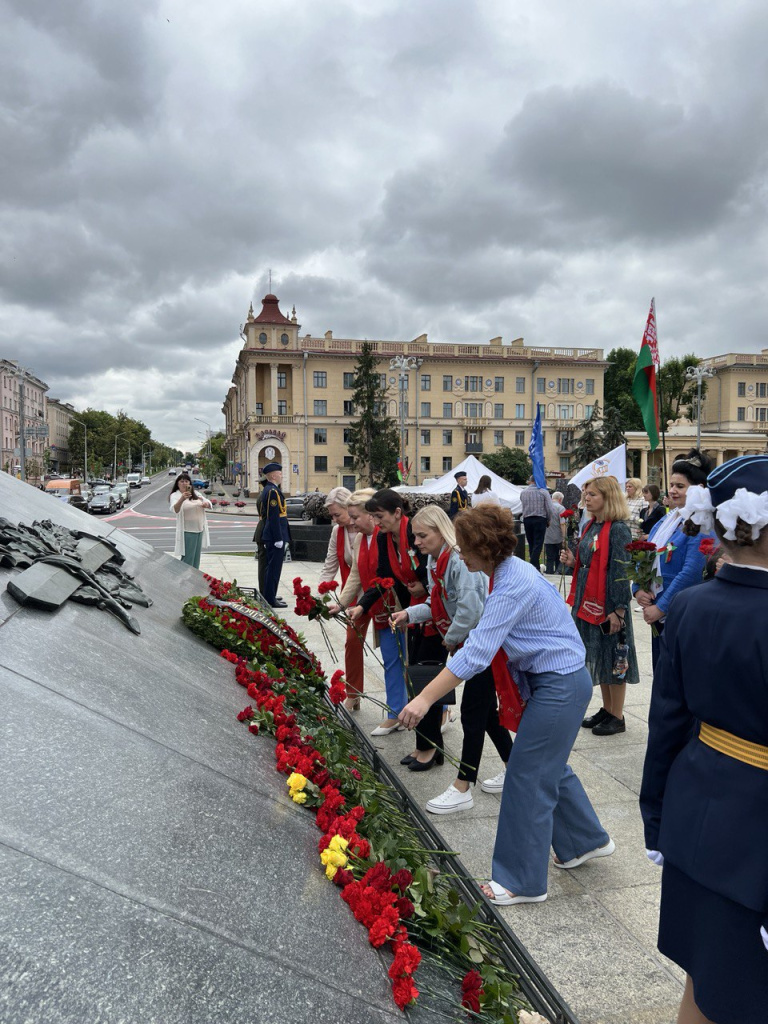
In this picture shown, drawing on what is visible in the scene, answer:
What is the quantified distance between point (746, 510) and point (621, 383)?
8106 cm

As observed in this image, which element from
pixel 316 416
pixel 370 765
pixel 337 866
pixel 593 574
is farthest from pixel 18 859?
pixel 316 416

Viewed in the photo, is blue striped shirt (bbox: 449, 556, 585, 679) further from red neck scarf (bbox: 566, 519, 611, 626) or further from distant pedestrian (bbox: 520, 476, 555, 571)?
distant pedestrian (bbox: 520, 476, 555, 571)

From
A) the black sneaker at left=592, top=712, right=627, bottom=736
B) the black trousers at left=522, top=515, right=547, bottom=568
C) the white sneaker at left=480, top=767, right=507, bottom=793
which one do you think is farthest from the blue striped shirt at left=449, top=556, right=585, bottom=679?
the black trousers at left=522, top=515, right=547, bottom=568

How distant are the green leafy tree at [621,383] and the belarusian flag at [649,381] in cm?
6615

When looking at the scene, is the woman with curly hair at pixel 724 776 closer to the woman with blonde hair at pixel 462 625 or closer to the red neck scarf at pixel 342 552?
the woman with blonde hair at pixel 462 625

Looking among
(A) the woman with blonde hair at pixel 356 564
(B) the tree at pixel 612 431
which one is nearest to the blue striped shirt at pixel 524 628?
(A) the woman with blonde hair at pixel 356 564

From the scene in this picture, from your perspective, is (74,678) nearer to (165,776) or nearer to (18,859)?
(165,776)

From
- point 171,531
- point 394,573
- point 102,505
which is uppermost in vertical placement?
point 394,573

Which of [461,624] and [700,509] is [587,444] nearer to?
[700,509]

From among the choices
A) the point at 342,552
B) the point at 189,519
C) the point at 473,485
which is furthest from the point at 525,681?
the point at 473,485

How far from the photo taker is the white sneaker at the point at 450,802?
3820 mm

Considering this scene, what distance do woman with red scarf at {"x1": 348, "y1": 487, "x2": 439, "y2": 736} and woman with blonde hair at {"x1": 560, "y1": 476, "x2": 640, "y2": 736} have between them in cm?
115

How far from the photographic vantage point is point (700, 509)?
12.9 ft

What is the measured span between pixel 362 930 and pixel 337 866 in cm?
21
